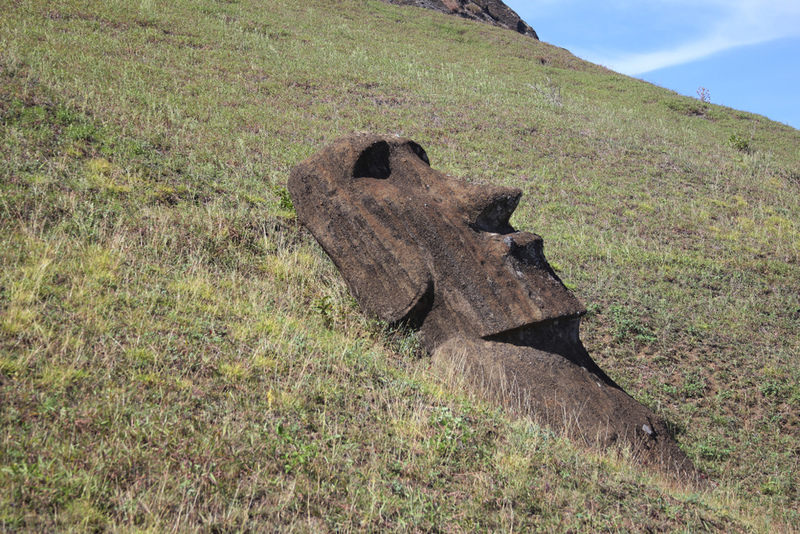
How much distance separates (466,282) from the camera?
6.92 m

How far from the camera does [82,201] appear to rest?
8.23 meters

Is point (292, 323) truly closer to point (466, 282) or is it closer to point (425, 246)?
point (425, 246)

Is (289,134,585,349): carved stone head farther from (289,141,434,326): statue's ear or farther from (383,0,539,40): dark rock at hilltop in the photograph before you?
(383,0,539,40): dark rock at hilltop

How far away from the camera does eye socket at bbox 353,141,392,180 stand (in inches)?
299

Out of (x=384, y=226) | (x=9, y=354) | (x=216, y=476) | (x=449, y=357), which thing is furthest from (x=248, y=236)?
(x=216, y=476)

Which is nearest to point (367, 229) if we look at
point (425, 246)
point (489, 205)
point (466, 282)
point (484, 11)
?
point (425, 246)

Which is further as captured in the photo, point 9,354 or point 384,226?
point 384,226

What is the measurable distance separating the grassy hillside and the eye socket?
6.24ft

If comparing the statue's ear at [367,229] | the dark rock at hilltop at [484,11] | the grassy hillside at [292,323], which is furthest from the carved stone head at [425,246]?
the dark rock at hilltop at [484,11]

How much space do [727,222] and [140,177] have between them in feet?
52.5

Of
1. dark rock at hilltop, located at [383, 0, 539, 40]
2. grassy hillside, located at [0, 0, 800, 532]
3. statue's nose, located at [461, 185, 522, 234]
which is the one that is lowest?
grassy hillside, located at [0, 0, 800, 532]

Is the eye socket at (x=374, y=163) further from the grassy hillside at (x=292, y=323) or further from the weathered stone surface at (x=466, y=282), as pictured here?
the grassy hillside at (x=292, y=323)

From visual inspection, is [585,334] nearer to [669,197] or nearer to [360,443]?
[360,443]

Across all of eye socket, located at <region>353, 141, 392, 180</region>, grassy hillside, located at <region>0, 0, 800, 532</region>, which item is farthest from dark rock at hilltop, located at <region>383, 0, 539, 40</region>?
eye socket, located at <region>353, 141, 392, 180</region>
